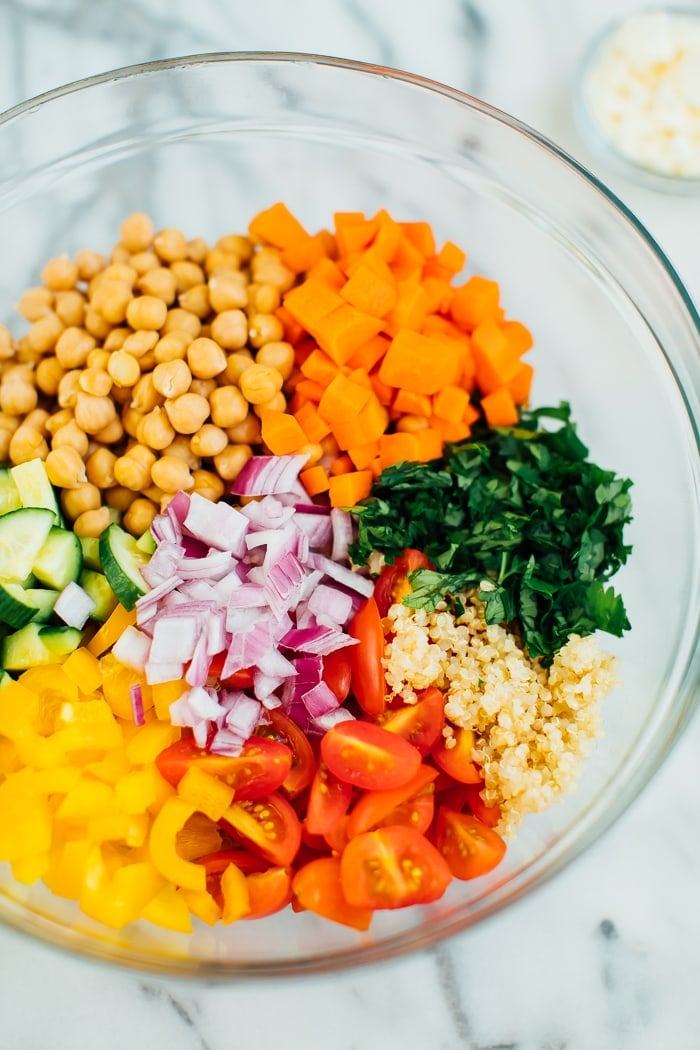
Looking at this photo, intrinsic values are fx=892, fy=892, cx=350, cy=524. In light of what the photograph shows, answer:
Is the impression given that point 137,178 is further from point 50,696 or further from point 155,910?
point 155,910

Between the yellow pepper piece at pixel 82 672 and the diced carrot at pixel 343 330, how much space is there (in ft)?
2.67

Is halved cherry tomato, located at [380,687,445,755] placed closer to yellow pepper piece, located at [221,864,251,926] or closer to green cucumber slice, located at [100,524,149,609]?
yellow pepper piece, located at [221,864,251,926]

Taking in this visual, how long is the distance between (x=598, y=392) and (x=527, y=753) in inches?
39.7

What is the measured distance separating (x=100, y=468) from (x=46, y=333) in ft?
1.16

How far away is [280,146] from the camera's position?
228 centimetres

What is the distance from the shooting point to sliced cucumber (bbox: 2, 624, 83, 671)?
5.80ft

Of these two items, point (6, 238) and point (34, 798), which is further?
point (6, 238)

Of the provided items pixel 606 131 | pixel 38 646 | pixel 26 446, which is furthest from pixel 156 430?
pixel 606 131

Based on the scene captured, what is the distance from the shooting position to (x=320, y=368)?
6.36 feet

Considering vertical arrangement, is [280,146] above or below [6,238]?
above

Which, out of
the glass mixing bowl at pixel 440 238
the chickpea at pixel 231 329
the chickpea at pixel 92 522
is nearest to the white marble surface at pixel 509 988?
the glass mixing bowl at pixel 440 238

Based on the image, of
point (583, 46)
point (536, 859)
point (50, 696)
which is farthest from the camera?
point (583, 46)

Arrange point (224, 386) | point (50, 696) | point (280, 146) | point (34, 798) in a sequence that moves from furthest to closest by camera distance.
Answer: point (280, 146) < point (224, 386) < point (50, 696) < point (34, 798)

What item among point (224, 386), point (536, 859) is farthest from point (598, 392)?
point (536, 859)
